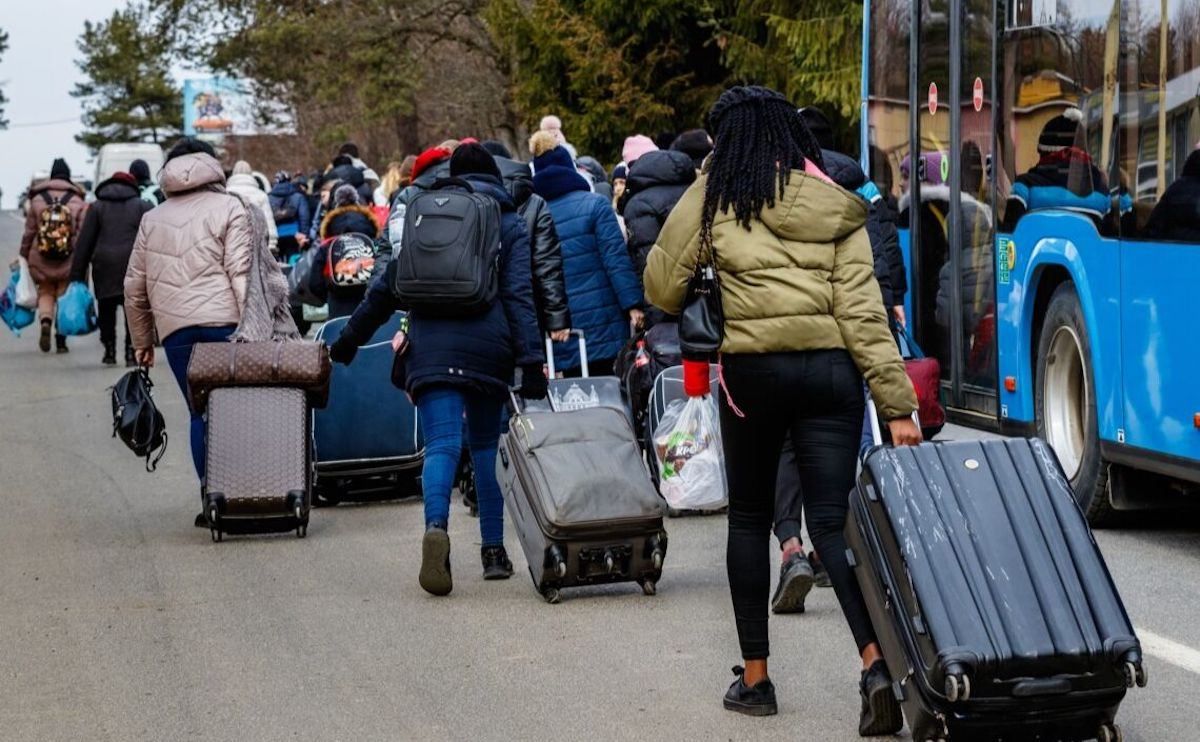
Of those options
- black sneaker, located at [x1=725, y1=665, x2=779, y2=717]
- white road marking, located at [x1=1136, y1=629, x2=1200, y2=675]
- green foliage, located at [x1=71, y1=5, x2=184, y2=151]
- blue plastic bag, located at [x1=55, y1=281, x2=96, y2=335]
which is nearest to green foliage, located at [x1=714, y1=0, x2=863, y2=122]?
blue plastic bag, located at [x1=55, y1=281, x2=96, y2=335]

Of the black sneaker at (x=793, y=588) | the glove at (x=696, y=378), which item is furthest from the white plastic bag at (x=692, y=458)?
the glove at (x=696, y=378)

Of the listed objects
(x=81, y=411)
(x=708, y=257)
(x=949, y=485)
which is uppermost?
(x=708, y=257)

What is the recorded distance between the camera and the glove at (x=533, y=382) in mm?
8688

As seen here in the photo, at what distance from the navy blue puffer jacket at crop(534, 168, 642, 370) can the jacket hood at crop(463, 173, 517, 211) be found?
2.68 meters

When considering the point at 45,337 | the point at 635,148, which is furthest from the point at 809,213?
the point at 45,337

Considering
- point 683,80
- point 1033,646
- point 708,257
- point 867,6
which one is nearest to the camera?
point 1033,646

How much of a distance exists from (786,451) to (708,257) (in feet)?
8.58

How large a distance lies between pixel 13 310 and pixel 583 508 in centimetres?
1490

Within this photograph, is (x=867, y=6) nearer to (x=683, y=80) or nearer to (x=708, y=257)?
(x=708, y=257)

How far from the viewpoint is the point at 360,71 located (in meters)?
36.5

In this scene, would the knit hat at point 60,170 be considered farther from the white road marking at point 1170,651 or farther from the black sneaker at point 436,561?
the white road marking at point 1170,651

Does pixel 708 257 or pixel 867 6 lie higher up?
pixel 867 6

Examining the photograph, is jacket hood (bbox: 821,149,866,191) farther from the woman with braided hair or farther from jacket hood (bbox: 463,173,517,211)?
the woman with braided hair

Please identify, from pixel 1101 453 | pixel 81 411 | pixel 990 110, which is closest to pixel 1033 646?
pixel 1101 453
